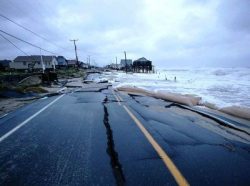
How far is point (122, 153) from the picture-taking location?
15.2 feet

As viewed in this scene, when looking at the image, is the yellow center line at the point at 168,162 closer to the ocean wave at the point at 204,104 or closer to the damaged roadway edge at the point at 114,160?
the damaged roadway edge at the point at 114,160

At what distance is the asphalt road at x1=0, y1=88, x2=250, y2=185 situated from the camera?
11.7ft

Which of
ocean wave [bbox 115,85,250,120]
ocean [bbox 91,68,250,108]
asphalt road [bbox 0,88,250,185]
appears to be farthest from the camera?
ocean [bbox 91,68,250,108]

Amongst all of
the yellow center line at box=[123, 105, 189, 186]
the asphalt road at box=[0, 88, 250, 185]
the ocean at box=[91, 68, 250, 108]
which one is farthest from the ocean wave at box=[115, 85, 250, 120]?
the yellow center line at box=[123, 105, 189, 186]

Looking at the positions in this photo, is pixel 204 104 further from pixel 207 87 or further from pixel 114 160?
pixel 207 87

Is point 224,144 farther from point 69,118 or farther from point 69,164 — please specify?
point 69,118

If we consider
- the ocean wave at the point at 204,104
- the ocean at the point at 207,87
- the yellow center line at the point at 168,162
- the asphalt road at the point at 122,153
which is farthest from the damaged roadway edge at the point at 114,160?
the ocean at the point at 207,87

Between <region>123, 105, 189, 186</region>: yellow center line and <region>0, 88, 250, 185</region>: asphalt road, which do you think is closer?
<region>123, 105, 189, 186</region>: yellow center line

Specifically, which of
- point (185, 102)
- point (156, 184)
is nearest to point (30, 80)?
point (185, 102)

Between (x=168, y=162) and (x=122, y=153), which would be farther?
(x=122, y=153)

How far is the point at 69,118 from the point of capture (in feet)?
27.5

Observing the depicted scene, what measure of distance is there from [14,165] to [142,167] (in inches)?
84.8

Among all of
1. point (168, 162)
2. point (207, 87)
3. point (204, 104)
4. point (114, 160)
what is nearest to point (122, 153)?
point (114, 160)

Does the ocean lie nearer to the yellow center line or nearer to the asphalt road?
the asphalt road
